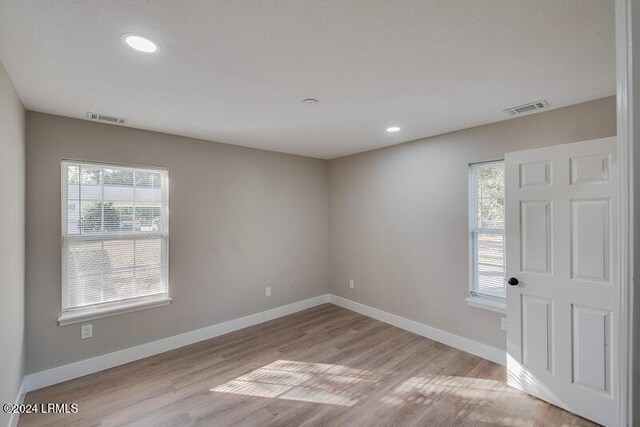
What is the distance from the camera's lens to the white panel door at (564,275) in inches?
80.7

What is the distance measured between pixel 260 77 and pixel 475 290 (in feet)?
9.85

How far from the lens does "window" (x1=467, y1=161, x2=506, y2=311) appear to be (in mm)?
2969

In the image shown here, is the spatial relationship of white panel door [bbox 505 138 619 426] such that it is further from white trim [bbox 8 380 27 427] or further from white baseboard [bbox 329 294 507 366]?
white trim [bbox 8 380 27 427]

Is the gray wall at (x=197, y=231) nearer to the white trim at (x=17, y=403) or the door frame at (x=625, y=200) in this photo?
the white trim at (x=17, y=403)

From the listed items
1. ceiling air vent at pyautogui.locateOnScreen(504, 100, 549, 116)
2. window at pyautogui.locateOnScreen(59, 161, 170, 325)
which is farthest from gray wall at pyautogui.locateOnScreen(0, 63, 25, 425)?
ceiling air vent at pyautogui.locateOnScreen(504, 100, 549, 116)

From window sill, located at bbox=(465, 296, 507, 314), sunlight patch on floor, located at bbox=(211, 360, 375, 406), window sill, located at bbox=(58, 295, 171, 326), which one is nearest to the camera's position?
sunlight patch on floor, located at bbox=(211, 360, 375, 406)

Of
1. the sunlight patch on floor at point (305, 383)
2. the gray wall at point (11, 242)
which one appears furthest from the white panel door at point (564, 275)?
the gray wall at point (11, 242)

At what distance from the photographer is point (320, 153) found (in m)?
4.40

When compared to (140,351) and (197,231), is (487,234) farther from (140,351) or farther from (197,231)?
(140,351)

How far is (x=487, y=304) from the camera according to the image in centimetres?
296

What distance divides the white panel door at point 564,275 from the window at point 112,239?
11.6 feet

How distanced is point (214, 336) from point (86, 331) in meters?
1.30

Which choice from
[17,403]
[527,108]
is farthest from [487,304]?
[17,403]

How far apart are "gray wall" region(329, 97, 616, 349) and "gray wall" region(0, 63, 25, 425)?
11.9ft
